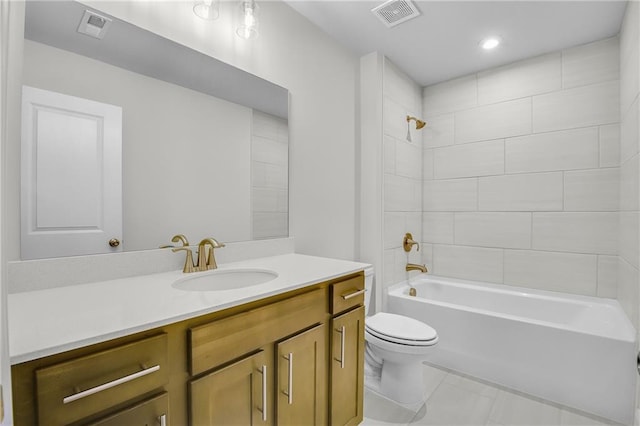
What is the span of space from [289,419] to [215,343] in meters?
0.49

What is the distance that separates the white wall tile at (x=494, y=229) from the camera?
269 cm

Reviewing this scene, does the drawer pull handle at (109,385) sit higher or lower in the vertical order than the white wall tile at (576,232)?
lower

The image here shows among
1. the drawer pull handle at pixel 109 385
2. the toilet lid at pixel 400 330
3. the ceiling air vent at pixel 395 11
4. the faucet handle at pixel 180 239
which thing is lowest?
the toilet lid at pixel 400 330

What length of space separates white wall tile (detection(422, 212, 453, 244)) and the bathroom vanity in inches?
75.1

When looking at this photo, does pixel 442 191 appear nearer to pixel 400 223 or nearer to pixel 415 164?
pixel 415 164

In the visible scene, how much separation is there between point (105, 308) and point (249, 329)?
1.35 feet

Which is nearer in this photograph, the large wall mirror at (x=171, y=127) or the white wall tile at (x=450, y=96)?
the large wall mirror at (x=171, y=127)

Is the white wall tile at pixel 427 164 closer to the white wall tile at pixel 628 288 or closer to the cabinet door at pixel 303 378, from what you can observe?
the white wall tile at pixel 628 288

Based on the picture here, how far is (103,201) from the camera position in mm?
1243

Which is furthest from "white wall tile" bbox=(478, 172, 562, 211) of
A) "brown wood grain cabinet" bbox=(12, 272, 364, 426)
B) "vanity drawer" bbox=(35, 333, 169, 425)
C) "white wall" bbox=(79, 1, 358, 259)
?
"vanity drawer" bbox=(35, 333, 169, 425)

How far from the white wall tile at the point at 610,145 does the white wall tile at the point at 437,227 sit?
1.18 meters

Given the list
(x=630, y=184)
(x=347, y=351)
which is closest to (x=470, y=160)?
(x=630, y=184)

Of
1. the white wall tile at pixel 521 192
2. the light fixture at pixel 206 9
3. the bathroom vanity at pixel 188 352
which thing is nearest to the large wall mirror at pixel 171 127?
the light fixture at pixel 206 9

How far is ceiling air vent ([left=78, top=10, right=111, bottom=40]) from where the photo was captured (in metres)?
1.20
